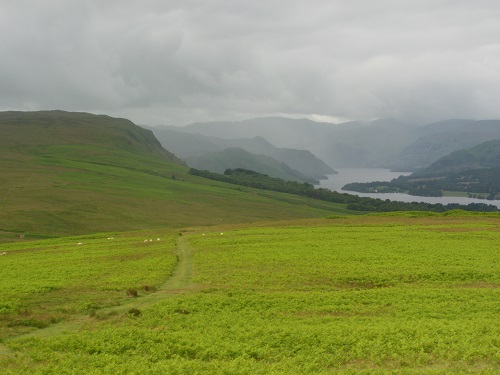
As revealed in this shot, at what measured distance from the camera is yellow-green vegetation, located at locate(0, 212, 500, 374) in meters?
23.0

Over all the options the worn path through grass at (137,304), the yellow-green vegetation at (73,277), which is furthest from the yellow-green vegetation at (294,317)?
the yellow-green vegetation at (73,277)

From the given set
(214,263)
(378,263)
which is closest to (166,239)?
(214,263)

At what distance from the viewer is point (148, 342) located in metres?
26.3

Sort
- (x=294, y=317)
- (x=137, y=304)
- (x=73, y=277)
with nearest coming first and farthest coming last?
(x=294, y=317) < (x=137, y=304) < (x=73, y=277)

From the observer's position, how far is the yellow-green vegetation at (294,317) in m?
23.0

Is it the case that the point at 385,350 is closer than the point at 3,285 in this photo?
Yes

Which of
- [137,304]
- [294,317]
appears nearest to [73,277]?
[137,304]

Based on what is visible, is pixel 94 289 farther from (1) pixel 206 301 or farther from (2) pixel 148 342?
(2) pixel 148 342

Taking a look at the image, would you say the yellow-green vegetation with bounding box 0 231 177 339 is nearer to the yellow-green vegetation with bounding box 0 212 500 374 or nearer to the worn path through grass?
the yellow-green vegetation with bounding box 0 212 500 374

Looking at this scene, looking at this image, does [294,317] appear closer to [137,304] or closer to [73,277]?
[137,304]

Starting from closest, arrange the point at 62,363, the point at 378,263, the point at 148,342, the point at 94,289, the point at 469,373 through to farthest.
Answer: the point at 469,373 < the point at 62,363 < the point at 148,342 < the point at 94,289 < the point at 378,263

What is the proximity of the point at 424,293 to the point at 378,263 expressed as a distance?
1201 centimetres

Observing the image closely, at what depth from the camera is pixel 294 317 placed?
31094mm

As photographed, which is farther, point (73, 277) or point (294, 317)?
point (73, 277)
